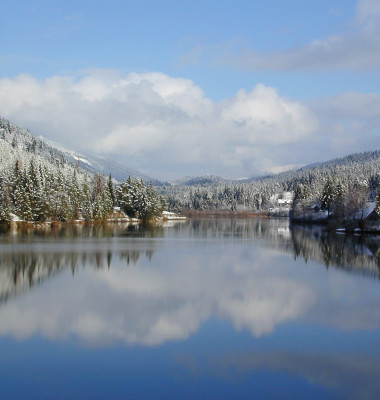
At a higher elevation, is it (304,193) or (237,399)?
(304,193)

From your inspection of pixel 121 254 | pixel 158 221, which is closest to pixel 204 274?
pixel 121 254

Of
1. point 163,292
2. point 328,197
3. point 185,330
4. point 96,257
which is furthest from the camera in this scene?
point 328,197

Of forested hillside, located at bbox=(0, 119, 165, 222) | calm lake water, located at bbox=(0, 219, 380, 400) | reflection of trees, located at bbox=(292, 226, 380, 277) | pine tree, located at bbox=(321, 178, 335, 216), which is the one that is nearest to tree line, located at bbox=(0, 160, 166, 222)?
forested hillside, located at bbox=(0, 119, 165, 222)

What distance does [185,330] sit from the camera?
1661cm

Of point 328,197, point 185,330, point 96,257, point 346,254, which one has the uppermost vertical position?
point 328,197

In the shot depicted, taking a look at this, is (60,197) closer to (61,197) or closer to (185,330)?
(61,197)

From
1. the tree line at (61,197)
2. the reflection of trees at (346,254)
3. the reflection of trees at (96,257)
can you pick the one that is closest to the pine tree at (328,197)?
the tree line at (61,197)

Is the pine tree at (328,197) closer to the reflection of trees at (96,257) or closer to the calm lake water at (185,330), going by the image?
the reflection of trees at (96,257)

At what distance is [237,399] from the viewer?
36.3 ft

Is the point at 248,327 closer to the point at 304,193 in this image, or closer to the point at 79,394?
the point at 79,394

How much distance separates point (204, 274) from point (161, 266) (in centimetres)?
397

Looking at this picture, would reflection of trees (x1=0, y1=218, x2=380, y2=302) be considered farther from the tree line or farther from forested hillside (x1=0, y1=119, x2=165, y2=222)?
forested hillside (x1=0, y1=119, x2=165, y2=222)

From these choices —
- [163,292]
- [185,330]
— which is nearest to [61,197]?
[163,292]

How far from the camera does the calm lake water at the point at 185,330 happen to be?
39.1 feet
